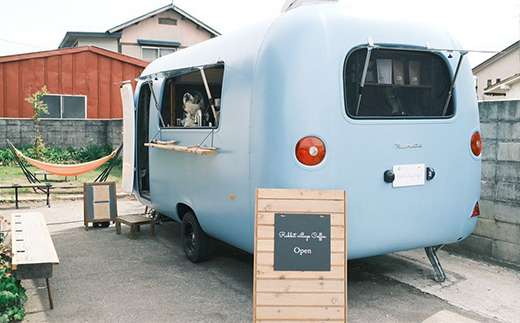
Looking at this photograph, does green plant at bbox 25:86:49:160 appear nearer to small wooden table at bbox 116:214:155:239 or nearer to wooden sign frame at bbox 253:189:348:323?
small wooden table at bbox 116:214:155:239

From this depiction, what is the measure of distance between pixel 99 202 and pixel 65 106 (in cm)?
1164

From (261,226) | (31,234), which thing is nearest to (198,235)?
(31,234)

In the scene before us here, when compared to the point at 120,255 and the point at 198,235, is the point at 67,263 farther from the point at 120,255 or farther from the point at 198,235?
the point at 198,235

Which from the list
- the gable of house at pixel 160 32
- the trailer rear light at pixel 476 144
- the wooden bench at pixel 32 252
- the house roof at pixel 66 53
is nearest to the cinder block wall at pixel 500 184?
the trailer rear light at pixel 476 144

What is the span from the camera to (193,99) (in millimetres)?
6184

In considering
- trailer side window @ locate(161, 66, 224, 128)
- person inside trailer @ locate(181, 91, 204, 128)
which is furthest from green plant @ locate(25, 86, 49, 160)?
person inside trailer @ locate(181, 91, 204, 128)

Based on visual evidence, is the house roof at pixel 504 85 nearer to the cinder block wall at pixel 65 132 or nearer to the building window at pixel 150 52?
the cinder block wall at pixel 65 132

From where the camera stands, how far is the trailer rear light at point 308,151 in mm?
→ 4125

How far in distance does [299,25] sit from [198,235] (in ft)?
8.29

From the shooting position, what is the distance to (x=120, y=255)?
6.31m

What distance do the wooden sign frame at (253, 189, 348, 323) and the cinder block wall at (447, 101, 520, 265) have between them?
2533 millimetres

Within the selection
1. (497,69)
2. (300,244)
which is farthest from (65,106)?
(497,69)

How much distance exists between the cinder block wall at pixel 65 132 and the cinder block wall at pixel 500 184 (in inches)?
447

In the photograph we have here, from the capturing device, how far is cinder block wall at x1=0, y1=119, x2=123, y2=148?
1555 cm
